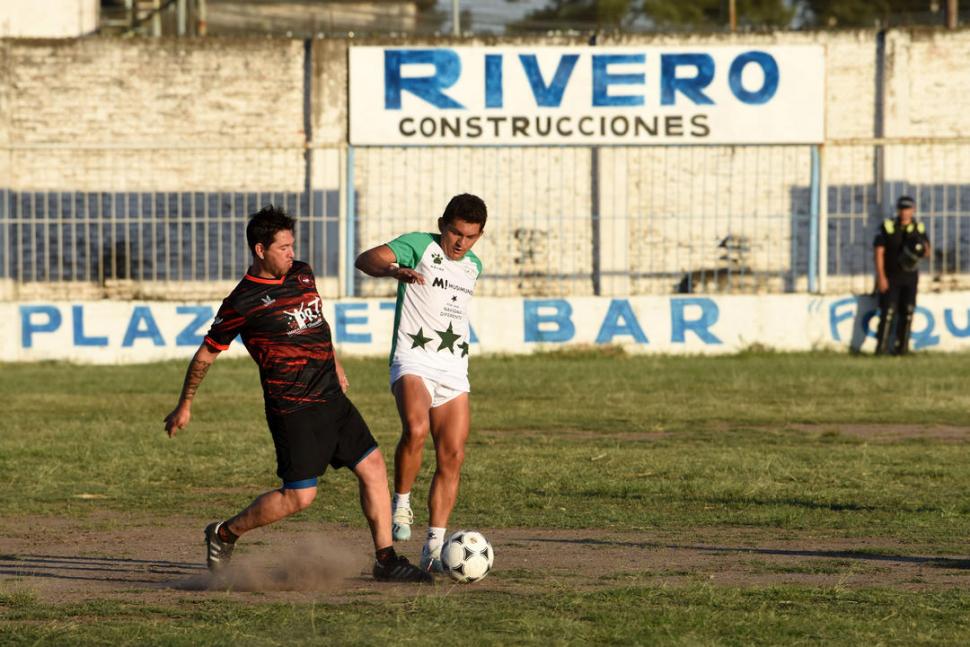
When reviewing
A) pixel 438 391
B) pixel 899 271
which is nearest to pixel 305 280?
pixel 438 391

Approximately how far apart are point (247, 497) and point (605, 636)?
515cm

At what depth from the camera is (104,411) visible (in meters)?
16.6

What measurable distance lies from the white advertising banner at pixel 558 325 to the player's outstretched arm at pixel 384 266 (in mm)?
13985

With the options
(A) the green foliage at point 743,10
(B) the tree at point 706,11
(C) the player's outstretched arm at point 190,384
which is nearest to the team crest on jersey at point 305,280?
(C) the player's outstretched arm at point 190,384

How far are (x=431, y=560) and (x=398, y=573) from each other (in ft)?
1.03

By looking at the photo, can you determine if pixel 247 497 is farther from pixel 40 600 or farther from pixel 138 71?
pixel 138 71

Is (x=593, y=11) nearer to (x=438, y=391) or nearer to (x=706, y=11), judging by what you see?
(x=706, y=11)

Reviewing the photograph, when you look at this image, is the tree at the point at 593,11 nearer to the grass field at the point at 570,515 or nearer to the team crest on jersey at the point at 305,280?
the grass field at the point at 570,515

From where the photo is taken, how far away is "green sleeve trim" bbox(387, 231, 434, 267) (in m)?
8.47

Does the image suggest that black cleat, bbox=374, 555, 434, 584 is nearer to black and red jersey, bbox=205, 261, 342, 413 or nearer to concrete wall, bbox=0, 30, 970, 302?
black and red jersey, bbox=205, 261, 342, 413

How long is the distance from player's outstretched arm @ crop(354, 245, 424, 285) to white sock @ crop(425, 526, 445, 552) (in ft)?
4.13

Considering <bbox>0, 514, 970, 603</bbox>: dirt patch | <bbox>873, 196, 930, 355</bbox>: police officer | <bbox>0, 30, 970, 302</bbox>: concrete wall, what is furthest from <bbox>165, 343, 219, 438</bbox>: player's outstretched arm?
<bbox>0, 30, 970, 302</bbox>: concrete wall

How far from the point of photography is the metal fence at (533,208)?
24.7 meters

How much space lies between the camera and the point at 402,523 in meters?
9.12
